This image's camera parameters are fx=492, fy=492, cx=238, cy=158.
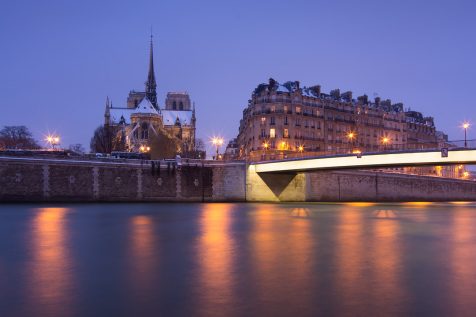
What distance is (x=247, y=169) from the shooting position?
60.2 meters

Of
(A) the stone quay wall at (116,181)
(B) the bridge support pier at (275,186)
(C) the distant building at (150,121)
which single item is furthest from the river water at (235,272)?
(C) the distant building at (150,121)

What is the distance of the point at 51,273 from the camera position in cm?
1392

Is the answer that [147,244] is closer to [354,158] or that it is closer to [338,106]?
[354,158]

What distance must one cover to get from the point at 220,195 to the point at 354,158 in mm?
18088

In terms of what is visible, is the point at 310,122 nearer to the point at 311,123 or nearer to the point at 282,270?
the point at 311,123

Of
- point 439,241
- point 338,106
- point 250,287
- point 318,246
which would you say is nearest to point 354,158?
point 439,241

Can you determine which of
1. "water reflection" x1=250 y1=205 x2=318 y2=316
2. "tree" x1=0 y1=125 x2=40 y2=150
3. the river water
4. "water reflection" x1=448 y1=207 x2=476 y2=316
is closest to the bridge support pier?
"water reflection" x1=250 y1=205 x2=318 y2=316

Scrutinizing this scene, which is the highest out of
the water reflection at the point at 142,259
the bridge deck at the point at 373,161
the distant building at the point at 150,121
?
the distant building at the point at 150,121

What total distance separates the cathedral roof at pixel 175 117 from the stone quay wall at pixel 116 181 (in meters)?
74.3

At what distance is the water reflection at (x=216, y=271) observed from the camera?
10573 mm

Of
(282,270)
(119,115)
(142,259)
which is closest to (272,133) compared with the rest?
(119,115)

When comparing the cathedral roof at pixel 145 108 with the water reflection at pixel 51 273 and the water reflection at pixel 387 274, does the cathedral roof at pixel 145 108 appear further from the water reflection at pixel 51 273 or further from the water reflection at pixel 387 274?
the water reflection at pixel 387 274

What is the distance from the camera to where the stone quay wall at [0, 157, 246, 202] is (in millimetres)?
49094

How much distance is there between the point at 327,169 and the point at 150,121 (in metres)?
63.9
